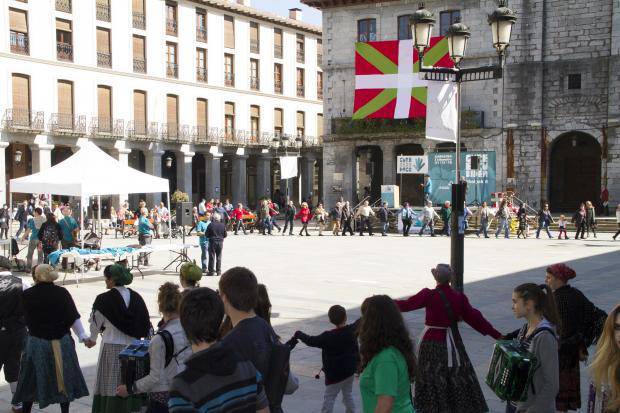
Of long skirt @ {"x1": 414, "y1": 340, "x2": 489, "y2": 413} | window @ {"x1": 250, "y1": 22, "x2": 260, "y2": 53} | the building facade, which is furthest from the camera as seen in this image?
window @ {"x1": 250, "y1": 22, "x2": 260, "y2": 53}

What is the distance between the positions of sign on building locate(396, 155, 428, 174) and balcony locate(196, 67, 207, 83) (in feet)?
68.0

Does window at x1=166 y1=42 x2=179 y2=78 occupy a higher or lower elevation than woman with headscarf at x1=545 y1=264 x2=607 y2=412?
higher

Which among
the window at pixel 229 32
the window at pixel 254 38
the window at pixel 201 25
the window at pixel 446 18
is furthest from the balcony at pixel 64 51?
the window at pixel 446 18

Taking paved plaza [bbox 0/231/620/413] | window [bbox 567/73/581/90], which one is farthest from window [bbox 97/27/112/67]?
window [bbox 567/73/581/90]

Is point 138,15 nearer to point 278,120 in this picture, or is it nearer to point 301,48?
point 278,120

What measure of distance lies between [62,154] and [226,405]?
41364 millimetres

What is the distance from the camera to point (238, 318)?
3.64 m

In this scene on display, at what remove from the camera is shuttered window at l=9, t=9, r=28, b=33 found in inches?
1428

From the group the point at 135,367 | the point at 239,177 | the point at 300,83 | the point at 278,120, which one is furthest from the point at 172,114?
the point at 135,367

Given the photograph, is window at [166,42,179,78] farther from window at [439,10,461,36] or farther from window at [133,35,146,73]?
window at [439,10,461,36]

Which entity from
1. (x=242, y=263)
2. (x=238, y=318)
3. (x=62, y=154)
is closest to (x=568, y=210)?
(x=242, y=263)

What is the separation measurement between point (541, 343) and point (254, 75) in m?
47.1

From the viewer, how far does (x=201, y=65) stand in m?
46.7

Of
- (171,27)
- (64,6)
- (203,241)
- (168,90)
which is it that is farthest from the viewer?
(171,27)
